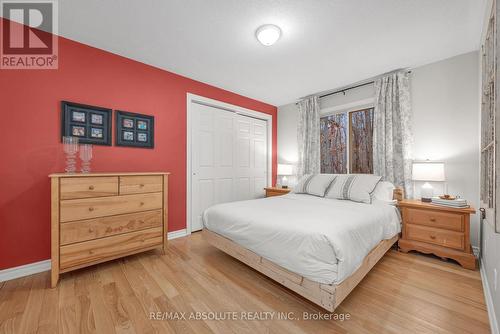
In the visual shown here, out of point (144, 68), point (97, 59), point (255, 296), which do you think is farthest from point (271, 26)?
point (255, 296)

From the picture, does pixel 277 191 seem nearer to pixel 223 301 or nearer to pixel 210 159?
pixel 210 159

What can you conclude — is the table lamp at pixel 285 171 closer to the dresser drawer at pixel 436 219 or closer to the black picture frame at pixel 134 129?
the dresser drawer at pixel 436 219

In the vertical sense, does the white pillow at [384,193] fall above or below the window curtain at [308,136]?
below

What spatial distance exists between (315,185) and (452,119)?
1.85m

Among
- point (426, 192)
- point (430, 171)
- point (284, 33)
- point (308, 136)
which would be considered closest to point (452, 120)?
point (430, 171)

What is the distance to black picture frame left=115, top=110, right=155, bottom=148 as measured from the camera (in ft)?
8.37

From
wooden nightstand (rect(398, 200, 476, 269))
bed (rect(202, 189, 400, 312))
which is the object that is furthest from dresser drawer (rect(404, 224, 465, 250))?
bed (rect(202, 189, 400, 312))

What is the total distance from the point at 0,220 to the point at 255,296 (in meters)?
2.39

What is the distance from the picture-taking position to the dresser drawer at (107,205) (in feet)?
6.11

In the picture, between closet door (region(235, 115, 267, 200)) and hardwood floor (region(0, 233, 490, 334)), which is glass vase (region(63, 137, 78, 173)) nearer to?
hardwood floor (region(0, 233, 490, 334))

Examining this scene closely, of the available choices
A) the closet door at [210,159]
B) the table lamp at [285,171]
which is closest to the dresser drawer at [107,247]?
the closet door at [210,159]

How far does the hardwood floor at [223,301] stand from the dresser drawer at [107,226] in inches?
15.3

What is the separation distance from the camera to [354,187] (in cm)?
276

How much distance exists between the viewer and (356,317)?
1449 millimetres
